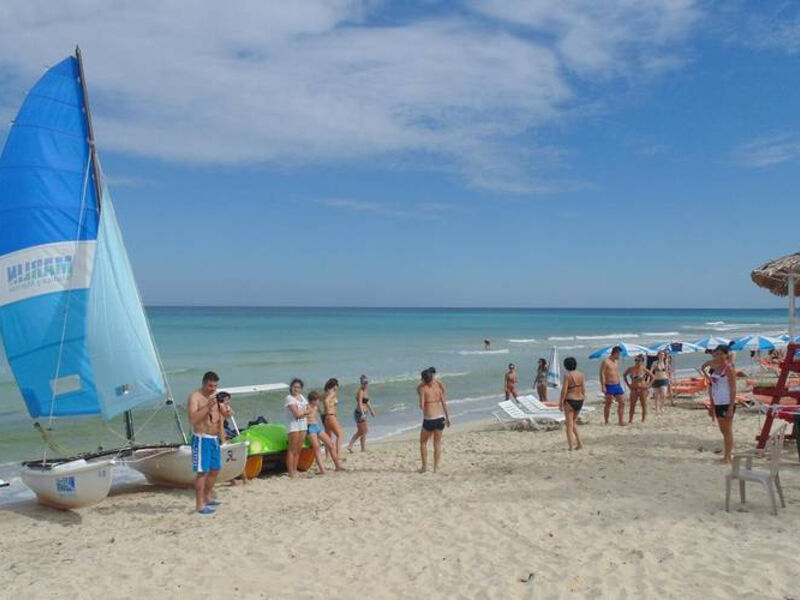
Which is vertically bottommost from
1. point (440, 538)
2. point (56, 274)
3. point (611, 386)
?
point (440, 538)

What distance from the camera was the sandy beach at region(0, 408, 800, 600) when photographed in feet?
16.8

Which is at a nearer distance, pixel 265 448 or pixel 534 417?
pixel 265 448

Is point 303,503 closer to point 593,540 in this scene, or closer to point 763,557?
point 593,540

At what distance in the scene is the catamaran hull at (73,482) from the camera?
775 centimetres

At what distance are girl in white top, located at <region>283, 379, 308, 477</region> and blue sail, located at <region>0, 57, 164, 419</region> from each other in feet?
5.98

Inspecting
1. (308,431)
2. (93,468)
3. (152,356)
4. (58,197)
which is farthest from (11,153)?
(308,431)

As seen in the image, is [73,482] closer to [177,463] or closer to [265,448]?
[177,463]

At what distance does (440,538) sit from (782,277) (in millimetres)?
7121

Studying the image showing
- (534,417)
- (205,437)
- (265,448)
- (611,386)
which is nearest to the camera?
(205,437)

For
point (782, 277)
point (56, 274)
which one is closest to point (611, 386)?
point (782, 277)

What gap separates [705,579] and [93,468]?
629 cm

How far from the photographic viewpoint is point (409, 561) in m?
5.67

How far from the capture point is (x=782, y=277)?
10203 mm

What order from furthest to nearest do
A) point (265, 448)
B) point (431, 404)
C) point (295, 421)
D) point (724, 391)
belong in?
1. point (265, 448)
2. point (295, 421)
3. point (431, 404)
4. point (724, 391)
